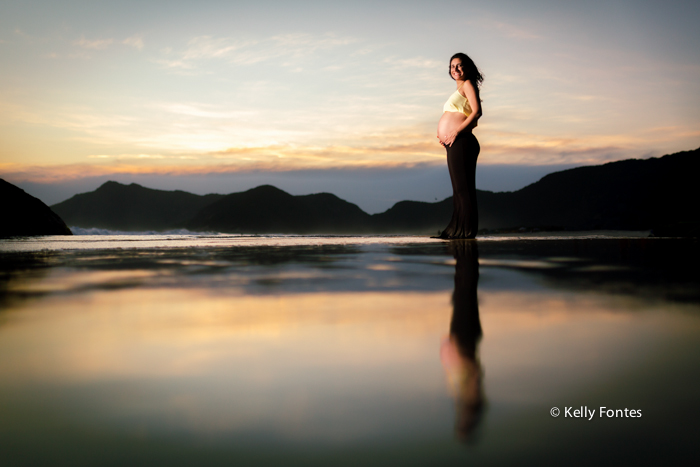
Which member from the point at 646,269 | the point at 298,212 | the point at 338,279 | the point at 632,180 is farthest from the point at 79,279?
the point at 298,212

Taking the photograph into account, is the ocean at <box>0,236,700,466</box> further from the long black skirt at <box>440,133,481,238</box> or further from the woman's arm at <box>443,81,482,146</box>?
the long black skirt at <box>440,133,481,238</box>

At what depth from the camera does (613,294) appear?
2.72 metres

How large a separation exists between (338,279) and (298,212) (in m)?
92.6

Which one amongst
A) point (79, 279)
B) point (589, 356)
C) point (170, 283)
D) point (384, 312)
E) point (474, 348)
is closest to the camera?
point (589, 356)

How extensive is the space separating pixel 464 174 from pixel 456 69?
2.14 m

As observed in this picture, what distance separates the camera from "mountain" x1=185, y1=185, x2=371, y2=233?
8638 centimetres

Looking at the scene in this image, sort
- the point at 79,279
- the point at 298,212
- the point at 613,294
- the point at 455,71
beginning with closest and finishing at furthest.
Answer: the point at 613,294
the point at 79,279
the point at 455,71
the point at 298,212

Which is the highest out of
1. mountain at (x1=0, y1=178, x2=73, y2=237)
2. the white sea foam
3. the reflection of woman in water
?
mountain at (x1=0, y1=178, x2=73, y2=237)

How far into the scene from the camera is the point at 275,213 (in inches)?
3654

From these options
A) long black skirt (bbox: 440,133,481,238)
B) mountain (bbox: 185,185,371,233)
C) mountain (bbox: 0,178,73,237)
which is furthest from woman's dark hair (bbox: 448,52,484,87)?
mountain (bbox: 185,185,371,233)

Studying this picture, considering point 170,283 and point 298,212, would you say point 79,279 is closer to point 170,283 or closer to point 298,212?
point 170,283

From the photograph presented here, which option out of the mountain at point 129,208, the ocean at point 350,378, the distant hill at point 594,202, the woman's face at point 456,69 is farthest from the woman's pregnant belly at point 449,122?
the mountain at point 129,208

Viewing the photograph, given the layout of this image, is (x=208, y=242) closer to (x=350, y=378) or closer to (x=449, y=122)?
(x=449, y=122)

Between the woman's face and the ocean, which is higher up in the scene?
the woman's face
